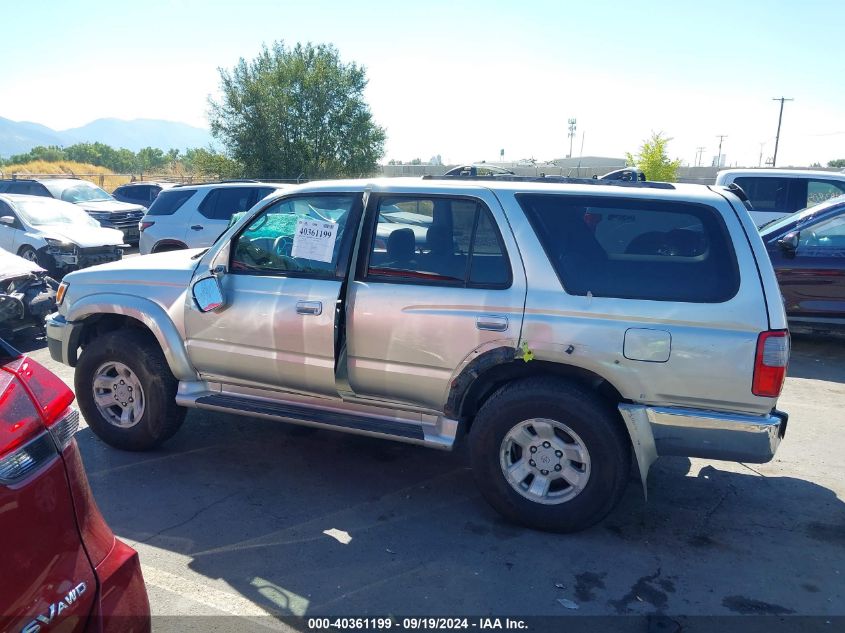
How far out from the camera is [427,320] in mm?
4082

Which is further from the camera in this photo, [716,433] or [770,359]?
[716,433]

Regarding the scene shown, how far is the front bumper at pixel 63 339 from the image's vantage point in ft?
16.9

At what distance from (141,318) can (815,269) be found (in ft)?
24.1

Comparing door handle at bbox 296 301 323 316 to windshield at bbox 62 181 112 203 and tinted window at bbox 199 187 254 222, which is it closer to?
tinted window at bbox 199 187 254 222

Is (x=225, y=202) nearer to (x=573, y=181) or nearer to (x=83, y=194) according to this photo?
(x=573, y=181)

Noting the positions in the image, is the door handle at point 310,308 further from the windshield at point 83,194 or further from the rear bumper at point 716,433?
the windshield at point 83,194

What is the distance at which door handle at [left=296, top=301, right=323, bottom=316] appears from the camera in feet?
14.1

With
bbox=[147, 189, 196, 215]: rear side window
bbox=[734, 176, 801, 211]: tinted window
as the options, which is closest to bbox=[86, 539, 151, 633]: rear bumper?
bbox=[147, 189, 196, 215]: rear side window

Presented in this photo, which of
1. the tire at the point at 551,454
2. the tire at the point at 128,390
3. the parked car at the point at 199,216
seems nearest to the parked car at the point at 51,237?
the parked car at the point at 199,216

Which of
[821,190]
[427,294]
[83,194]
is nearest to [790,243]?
[821,190]

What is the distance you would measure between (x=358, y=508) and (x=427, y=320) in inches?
49.2

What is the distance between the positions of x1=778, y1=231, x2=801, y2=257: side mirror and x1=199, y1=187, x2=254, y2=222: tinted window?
25.6ft

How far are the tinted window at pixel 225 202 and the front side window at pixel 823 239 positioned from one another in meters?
8.04

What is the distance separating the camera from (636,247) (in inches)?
155
